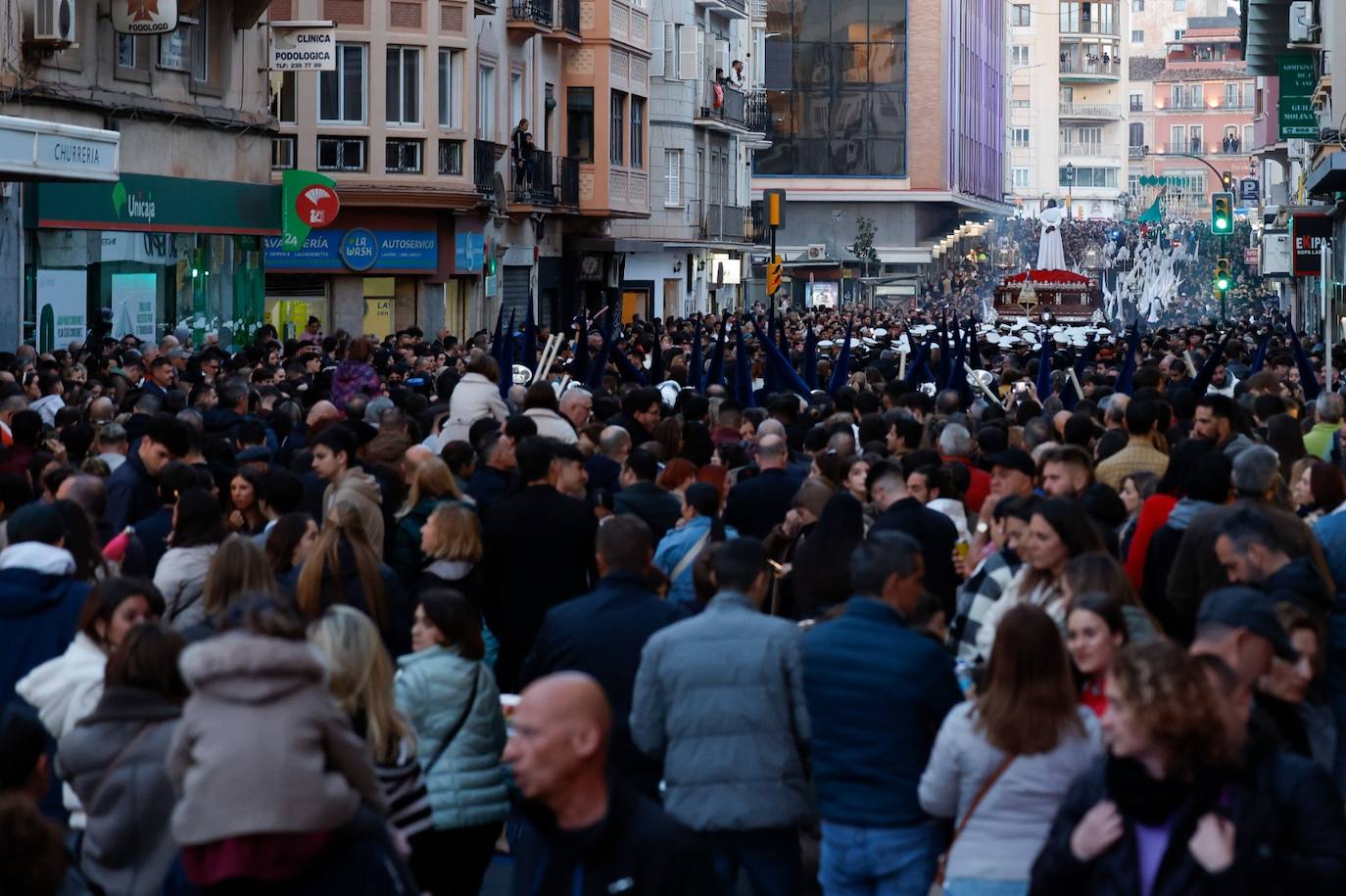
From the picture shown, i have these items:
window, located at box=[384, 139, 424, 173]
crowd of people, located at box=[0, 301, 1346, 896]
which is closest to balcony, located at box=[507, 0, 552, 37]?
window, located at box=[384, 139, 424, 173]

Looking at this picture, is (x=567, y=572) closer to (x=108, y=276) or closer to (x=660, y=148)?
(x=108, y=276)

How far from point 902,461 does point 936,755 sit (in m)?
5.25

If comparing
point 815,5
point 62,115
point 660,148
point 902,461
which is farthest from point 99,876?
point 815,5

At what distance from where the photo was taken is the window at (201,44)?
29438 millimetres

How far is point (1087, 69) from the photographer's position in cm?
15938

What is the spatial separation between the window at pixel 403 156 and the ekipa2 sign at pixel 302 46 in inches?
263

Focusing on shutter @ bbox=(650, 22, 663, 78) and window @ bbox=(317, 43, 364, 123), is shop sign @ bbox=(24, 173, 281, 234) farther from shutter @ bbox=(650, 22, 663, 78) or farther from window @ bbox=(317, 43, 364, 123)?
shutter @ bbox=(650, 22, 663, 78)

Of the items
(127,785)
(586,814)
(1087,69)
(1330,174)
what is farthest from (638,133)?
(1087,69)

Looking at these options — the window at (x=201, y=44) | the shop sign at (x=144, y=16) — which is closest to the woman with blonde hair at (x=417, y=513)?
the shop sign at (x=144, y=16)

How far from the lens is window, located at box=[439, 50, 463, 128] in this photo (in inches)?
1548

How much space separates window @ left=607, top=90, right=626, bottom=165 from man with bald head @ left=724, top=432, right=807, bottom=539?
37.1 metres

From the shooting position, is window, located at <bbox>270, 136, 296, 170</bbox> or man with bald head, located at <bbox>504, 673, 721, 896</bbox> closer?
man with bald head, located at <bbox>504, 673, 721, 896</bbox>

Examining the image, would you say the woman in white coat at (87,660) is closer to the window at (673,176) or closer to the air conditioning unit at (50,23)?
the air conditioning unit at (50,23)

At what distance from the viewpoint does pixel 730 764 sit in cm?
675
